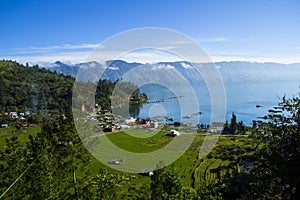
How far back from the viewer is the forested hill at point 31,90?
1766 inches

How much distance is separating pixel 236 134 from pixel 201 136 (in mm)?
5430

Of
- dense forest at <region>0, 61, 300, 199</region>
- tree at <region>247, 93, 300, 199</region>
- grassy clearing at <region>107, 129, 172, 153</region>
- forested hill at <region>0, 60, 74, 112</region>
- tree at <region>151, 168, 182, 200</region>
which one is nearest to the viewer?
tree at <region>247, 93, 300, 199</region>

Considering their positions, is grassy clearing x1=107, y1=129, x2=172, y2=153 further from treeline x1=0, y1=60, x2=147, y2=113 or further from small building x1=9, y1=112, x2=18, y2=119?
small building x1=9, y1=112, x2=18, y2=119

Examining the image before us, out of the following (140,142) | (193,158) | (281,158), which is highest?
(281,158)

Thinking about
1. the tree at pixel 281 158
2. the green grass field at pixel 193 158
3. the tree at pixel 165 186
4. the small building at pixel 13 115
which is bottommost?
the green grass field at pixel 193 158

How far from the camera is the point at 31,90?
163 feet

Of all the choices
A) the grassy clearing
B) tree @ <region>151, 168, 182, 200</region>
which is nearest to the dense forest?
tree @ <region>151, 168, 182, 200</region>

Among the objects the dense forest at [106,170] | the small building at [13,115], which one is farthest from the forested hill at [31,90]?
the dense forest at [106,170]

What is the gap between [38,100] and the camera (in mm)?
47719

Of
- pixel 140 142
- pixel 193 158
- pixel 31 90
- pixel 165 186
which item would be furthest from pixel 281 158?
pixel 31 90

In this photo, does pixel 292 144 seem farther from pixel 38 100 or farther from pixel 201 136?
pixel 38 100

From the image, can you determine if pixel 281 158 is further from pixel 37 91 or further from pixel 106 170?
pixel 37 91

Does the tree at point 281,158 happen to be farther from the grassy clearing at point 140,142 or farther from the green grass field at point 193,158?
the grassy clearing at point 140,142

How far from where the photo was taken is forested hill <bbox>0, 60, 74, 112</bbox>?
44844mm
